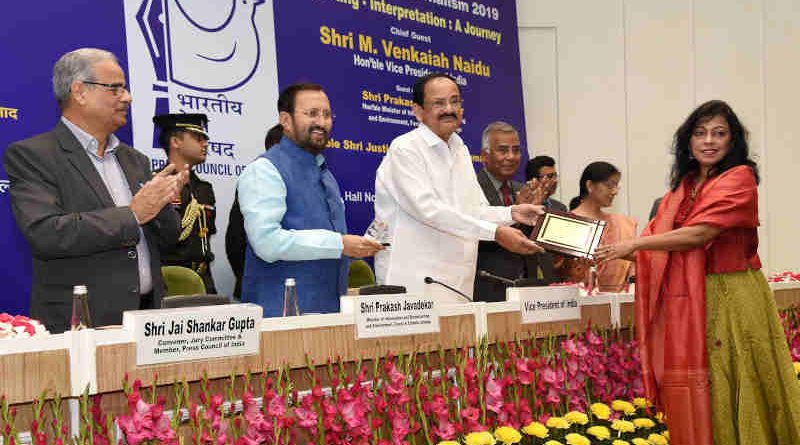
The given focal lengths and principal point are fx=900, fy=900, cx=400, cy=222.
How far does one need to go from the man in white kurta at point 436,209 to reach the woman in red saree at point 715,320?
0.44m

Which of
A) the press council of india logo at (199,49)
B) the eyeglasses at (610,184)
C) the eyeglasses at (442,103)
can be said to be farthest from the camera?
the eyeglasses at (610,184)

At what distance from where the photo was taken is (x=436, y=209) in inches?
119

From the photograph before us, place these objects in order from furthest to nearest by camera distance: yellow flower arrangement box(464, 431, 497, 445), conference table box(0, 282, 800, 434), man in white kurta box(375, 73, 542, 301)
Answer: man in white kurta box(375, 73, 542, 301), yellow flower arrangement box(464, 431, 497, 445), conference table box(0, 282, 800, 434)

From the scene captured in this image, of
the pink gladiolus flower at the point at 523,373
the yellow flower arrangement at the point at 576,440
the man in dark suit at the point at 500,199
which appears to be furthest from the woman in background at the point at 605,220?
the yellow flower arrangement at the point at 576,440

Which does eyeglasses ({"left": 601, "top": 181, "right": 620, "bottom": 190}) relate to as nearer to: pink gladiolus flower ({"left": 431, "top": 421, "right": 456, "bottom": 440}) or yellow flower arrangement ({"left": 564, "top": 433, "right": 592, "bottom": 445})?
yellow flower arrangement ({"left": 564, "top": 433, "right": 592, "bottom": 445})

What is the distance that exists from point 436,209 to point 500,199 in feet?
3.07

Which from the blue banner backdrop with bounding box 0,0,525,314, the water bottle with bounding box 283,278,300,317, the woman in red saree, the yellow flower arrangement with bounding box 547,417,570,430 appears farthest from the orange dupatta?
the blue banner backdrop with bounding box 0,0,525,314

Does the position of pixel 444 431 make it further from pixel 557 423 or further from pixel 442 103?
pixel 442 103

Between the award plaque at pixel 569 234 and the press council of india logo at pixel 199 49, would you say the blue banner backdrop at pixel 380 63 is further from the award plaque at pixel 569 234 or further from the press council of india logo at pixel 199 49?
the award plaque at pixel 569 234

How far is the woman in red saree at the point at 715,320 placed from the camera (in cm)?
270

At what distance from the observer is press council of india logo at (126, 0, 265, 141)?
385 centimetres

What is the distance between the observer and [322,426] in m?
1.89

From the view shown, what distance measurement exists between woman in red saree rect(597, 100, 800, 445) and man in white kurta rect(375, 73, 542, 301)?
1.45 feet

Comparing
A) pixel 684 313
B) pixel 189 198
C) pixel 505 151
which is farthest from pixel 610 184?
pixel 189 198
